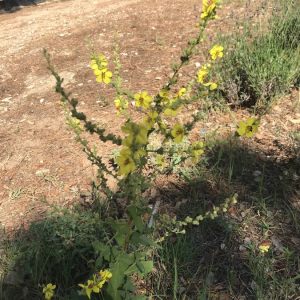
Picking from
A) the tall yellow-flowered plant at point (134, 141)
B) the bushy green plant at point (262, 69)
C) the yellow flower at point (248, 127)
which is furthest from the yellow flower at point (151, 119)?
the bushy green plant at point (262, 69)

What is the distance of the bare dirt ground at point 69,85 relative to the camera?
2572mm

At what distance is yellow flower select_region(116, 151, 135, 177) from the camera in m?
1.01

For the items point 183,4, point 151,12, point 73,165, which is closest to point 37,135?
point 73,165

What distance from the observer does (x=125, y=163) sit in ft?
3.38

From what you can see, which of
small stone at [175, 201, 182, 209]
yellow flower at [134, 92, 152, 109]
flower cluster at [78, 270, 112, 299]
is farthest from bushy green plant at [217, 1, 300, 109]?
flower cluster at [78, 270, 112, 299]

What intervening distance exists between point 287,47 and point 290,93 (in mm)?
610

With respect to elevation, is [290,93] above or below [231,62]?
below

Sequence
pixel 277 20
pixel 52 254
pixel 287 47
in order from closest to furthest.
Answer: pixel 52 254, pixel 287 47, pixel 277 20

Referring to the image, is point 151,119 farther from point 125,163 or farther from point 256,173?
point 256,173

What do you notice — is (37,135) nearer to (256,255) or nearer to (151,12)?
(256,255)

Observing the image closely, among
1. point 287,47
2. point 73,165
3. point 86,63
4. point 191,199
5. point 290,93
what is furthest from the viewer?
point 86,63

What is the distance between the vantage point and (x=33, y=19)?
722 centimetres

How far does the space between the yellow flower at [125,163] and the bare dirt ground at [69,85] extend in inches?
58.7

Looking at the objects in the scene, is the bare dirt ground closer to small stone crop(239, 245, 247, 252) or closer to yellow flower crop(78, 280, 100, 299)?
small stone crop(239, 245, 247, 252)
